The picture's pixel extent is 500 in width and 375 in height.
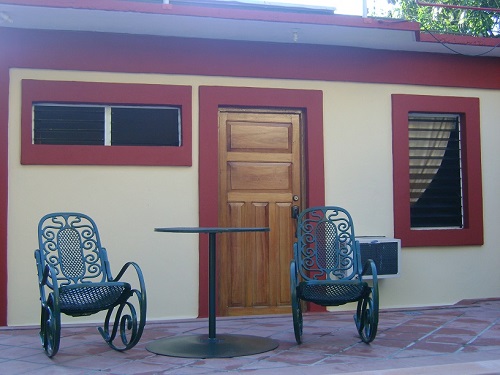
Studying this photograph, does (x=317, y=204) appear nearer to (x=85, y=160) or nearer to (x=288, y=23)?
(x=288, y=23)

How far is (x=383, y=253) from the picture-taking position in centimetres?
747

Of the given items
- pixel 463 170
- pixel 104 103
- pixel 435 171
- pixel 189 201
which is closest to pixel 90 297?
pixel 189 201

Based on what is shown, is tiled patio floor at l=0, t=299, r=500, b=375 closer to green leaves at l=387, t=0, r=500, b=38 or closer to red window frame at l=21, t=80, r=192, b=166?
red window frame at l=21, t=80, r=192, b=166

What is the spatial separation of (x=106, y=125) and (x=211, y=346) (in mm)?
2810

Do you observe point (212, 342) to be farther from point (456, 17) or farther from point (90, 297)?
point (456, 17)

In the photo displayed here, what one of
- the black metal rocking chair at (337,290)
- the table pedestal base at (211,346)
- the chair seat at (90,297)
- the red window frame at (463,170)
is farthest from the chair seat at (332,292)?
the red window frame at (463,170)

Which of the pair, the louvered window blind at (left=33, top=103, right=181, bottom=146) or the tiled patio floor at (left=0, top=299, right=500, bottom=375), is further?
the louvered window blind at (left=33, top=103, right=181, bottom=146)

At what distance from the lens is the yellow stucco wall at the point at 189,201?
22.3ft

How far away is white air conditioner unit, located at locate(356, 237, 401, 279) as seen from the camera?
7441mm

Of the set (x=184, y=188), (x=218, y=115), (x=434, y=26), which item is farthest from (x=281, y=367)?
(x=434, y=26)

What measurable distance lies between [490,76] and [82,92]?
15.3 ft

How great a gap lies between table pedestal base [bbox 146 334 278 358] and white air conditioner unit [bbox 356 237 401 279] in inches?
81.1

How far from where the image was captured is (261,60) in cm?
748

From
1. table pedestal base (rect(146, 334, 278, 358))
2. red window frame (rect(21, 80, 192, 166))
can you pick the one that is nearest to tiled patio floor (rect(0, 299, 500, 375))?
table pedestal base (rect(146, 334, 278, 358))
